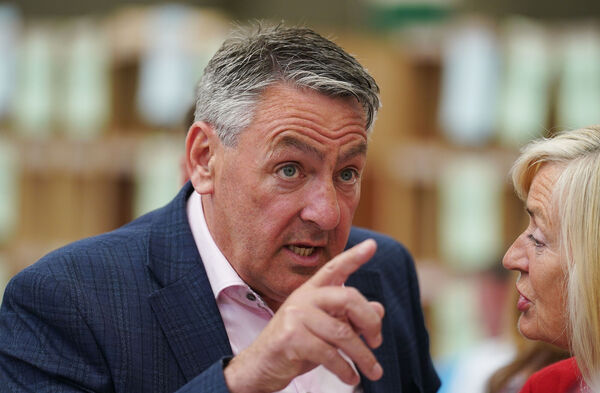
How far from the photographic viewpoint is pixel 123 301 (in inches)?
70.1

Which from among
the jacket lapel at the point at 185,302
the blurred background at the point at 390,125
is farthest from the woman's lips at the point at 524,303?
the blurred background at the point at 390,125

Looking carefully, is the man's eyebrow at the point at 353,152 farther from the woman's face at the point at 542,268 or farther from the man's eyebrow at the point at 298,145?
the woman's face at the point at 542,268

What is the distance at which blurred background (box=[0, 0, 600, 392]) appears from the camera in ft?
13.8

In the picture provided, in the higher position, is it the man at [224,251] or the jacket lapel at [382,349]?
the man at [224,251]

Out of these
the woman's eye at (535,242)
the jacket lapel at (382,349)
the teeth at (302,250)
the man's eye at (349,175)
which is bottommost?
the jacket lapel at (382,349)

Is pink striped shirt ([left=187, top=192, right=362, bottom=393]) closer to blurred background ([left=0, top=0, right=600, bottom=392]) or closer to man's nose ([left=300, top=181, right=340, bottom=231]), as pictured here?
man's nose ([left=300, top=181, right=340, bottom=231])

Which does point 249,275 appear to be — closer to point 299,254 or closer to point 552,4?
point 299,254

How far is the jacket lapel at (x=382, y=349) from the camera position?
1.98 meters

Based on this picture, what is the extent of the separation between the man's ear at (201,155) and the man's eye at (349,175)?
0.91ft

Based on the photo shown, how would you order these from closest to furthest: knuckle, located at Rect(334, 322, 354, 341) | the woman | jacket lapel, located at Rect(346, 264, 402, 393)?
knuckle, located at Rect(334, 322, 354, 341)
the woman
jacket lapel, located at Rect(346, 264, 402, 393)

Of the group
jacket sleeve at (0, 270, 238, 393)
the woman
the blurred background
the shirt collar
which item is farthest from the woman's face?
the blurred background

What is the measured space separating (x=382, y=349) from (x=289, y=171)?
581mm

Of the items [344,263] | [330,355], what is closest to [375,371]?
[330,355]

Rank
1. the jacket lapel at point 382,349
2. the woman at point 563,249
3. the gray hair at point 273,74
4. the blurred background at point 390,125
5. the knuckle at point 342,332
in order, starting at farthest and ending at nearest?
the blurred background at point 390,125, the jacket lapel at point 382,349, the gray hair at point 273,74, the woman at point 563,249, the knuckle at point 342,332
